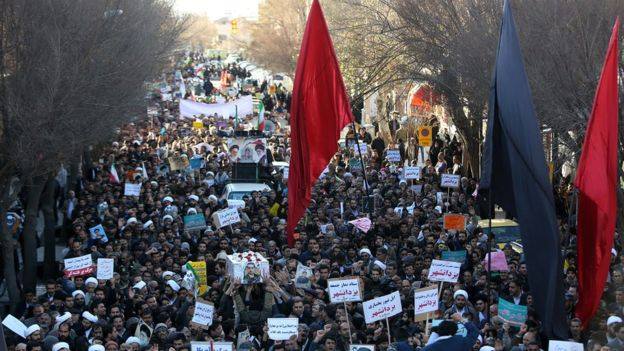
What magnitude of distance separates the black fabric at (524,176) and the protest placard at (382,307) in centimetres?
164

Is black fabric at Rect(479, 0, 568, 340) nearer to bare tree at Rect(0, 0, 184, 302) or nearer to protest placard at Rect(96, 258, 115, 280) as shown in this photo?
protest placard at Rect(96, 258, 115, 280)

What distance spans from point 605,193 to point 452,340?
449 cm

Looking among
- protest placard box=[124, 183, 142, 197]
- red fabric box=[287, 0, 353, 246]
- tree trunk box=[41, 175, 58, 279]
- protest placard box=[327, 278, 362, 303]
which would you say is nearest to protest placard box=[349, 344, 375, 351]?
protest placard box=[327, 278, 362, 303]

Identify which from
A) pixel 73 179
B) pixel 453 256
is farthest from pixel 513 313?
pixel 73 179

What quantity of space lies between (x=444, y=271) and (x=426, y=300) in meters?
1.77

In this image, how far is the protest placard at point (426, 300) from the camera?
14.7m

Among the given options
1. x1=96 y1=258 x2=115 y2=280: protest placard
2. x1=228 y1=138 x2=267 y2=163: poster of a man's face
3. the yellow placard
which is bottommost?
x1=96 y1=258 x2=115 y2=280: protest placard

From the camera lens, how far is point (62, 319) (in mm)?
15742

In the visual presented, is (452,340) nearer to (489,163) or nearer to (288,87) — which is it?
(489,163)

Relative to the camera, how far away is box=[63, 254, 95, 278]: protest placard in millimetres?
18141

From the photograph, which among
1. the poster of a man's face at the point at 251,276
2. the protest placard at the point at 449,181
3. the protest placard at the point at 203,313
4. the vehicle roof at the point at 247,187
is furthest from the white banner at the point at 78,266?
the protest placard at the point at 449,181

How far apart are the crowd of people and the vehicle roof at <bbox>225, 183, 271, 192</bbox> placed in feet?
1.17

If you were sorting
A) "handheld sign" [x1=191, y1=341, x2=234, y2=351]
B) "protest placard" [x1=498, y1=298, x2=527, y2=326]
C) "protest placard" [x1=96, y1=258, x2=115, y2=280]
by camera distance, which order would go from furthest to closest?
"protest placard" [x1=96, y1=258, x2=115, y2=280]
"protest placard" [x1=498, y1=298, x2=527, y2=326]
"handheld sign" [x1=191, y1=341, x2=234, y2=351]

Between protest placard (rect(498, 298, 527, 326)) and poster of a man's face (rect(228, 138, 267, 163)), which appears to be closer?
protest placard (rect(498, 298, 527, 326))
